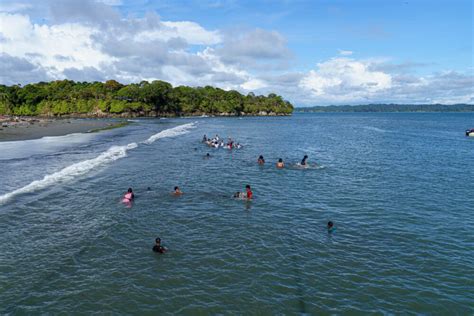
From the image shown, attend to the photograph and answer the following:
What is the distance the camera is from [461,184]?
32.8 meters

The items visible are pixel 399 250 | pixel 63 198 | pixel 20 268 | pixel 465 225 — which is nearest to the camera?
pixel 20 268

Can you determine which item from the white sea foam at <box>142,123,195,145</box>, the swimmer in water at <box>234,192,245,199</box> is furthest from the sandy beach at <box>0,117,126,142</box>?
the swimmer in water at <box>234,192,245,199</box>

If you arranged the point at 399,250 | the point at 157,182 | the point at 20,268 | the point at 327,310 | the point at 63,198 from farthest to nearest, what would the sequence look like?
the point at 157,182, the point at 63,198, the point at 399,250, the point at 20,268, the point at 327,310

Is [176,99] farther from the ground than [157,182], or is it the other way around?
[176,99]

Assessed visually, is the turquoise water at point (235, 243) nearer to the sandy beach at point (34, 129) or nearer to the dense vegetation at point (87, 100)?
the sandy beach at point (34, 129)

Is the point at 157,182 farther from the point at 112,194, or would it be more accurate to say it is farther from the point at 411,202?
the point at 411,202

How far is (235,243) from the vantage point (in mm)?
18734

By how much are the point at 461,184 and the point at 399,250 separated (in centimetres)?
1970

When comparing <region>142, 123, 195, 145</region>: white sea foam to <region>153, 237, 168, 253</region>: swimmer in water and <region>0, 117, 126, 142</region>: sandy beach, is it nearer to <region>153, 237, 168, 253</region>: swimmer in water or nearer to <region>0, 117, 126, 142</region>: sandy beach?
<region>0, 117, 126, 142</region>: sandy beach

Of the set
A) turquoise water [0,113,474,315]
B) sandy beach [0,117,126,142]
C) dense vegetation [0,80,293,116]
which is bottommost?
turquoise water [0,113,474,315]

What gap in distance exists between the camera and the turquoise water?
13.7 meters

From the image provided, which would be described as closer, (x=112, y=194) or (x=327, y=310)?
(x=327, y=310)

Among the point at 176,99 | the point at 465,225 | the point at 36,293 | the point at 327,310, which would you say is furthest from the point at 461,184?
the point at 176,99

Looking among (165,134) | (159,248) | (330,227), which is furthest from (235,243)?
(165,134)
